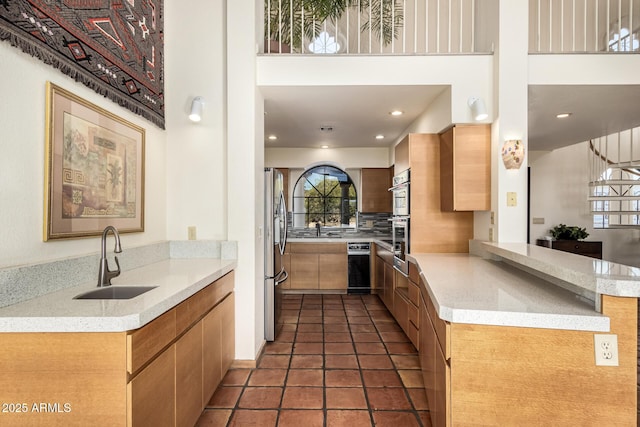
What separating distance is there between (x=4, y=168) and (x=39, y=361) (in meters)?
0.83

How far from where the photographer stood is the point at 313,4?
9.82 feet

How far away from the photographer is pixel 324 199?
561 centimetres

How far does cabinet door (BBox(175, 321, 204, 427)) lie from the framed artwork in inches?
33.1

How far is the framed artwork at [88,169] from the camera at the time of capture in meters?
1.56

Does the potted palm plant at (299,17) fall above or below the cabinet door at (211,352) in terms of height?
above

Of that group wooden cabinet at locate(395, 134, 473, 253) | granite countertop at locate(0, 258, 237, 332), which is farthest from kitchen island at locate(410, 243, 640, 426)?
wooden cabinet at locate(395, 134, 473, 253)

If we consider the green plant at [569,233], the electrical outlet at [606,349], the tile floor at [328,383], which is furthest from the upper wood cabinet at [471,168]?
the green plant at [569,233]

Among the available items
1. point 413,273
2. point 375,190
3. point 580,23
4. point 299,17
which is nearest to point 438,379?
point 413,273

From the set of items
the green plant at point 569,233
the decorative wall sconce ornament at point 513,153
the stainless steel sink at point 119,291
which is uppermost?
the decorative wall sconce ornament at point 513,153

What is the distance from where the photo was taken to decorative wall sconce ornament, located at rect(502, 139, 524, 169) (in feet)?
8.21

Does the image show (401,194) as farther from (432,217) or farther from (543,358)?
(543,358)

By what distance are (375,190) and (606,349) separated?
13.5 ft

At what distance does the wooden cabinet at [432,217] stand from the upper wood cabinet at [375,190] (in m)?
2.23

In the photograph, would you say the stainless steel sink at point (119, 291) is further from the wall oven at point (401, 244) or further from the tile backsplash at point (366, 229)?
the tile backsplash at point (366, 229)
